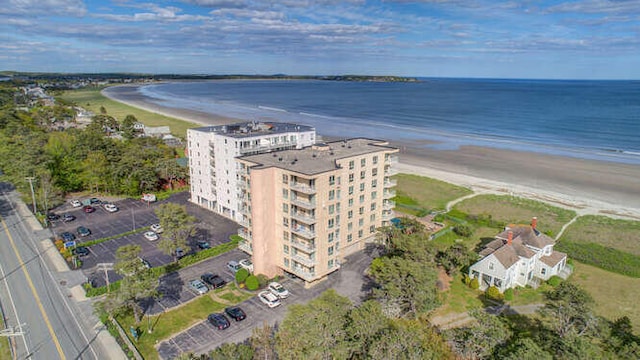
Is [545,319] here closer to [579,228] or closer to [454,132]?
[579,228]

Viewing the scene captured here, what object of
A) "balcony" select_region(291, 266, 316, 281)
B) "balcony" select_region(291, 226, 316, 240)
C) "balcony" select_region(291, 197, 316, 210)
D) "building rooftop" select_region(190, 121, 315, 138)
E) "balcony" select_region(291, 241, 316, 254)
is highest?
"building rooftop" select_region(190, 121, 315, 138)

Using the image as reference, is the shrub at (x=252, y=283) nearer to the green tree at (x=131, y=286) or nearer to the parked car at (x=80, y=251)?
the green tree at (x=131, y=286)

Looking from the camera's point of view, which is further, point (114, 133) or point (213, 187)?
point (114, 133)

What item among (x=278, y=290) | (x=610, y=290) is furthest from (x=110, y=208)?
(x=610, y=290)

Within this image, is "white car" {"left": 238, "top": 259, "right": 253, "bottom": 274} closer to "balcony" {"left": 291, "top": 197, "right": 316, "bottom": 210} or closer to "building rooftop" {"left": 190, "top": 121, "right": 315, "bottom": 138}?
"balcony" {"left": 291, "top": 197, "right": 316, "bottom": 210}

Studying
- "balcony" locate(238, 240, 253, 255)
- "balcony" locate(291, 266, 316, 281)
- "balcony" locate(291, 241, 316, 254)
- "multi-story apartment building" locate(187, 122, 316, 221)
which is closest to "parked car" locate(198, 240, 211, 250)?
"balcony" locate(238, 240, 253, 255)

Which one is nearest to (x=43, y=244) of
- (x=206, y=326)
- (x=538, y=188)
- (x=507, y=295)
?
(x=206, y=326)
